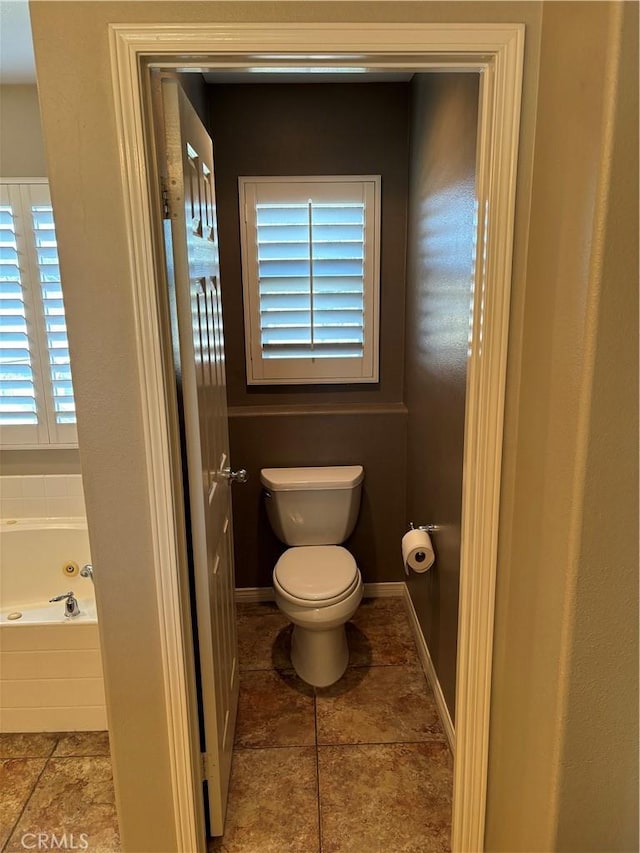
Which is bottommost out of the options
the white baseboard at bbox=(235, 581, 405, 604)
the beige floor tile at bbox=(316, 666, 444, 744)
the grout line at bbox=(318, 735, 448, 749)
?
the grout line at bbox=(318, 735, 448, 749)

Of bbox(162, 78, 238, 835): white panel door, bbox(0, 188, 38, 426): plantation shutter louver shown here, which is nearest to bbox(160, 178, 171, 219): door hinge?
bbox(162, 78, 238, 835): white panel door

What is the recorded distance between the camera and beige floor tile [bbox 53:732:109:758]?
2.19 metres

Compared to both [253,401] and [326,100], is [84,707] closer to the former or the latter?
[253,401]

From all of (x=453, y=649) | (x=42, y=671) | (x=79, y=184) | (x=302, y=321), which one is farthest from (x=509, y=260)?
(x=42, y=671)

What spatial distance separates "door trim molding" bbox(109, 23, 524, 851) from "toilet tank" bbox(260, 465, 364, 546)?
130 centimetres

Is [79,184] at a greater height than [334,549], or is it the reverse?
[79,184]

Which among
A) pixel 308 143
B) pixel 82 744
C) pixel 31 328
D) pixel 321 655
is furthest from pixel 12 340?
pixel 321 655

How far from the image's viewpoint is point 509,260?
1.32 m

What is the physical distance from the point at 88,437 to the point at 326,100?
2.07 metres

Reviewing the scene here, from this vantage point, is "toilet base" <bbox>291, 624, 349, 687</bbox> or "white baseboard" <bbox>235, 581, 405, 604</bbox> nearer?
"toilet base" <bbox>291, 624, 349, 687</bbox>

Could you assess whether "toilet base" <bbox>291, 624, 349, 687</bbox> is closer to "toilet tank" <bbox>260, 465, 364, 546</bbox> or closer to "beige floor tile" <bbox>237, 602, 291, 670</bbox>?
"beige floor tile" <bbox>237, 602, 291, 670</bbox>

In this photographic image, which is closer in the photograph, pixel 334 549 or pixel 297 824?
pixel 297 824

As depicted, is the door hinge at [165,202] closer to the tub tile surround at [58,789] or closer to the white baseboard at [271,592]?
the tub tile surround at [58,789]

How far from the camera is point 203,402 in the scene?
63.8 inches
